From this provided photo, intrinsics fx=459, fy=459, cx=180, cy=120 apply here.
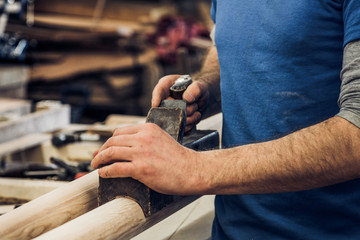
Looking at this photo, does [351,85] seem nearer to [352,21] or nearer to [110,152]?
[352,21]

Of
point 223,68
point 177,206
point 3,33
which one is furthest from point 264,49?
point 3,33

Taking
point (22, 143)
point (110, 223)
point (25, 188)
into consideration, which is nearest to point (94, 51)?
point (22, 143)

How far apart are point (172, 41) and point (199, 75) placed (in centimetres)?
530

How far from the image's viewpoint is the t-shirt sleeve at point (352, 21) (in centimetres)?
104

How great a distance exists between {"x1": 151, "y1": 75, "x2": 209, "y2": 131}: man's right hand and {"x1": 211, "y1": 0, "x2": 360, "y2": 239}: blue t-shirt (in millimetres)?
101

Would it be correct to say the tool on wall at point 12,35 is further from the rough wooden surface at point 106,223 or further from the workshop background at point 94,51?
the rough wooden surface at point 106,223

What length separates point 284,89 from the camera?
50.7 inches

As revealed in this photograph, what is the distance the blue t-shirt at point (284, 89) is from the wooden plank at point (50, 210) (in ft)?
1.53

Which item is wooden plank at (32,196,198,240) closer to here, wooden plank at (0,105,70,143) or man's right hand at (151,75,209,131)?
man's right hand at (151,75,209,131)

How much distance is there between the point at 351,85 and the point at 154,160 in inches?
18.9

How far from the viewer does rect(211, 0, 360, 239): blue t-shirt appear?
1.21 m

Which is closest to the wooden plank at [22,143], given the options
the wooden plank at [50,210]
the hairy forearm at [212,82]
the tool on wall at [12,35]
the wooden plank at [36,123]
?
the wooden plank at [36,123]

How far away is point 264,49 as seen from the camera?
4.28 ft

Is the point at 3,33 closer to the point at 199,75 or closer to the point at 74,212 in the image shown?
the point at 199,75
